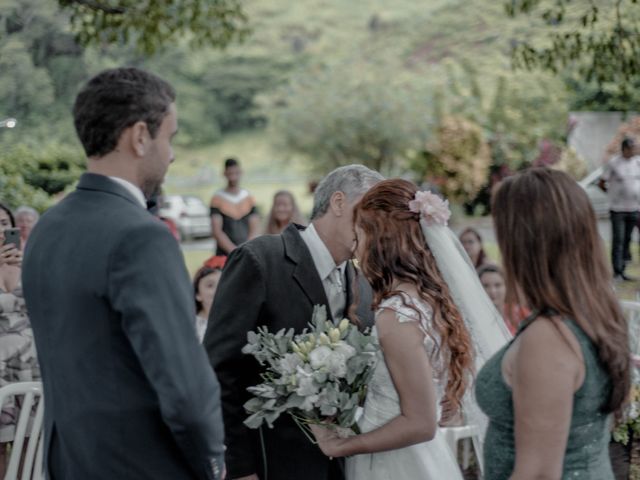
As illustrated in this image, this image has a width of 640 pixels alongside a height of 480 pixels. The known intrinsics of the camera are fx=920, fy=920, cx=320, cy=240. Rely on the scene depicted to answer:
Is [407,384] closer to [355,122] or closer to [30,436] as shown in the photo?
[30,436]

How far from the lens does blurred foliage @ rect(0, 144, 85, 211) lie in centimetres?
1062

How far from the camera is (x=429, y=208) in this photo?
284 centimetres

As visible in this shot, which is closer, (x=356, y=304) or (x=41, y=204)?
(x=356, y=304)

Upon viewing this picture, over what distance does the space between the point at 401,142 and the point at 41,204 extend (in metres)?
12.5

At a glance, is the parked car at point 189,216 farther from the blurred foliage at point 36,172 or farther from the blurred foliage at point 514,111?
the blurred foliage at point 36,172

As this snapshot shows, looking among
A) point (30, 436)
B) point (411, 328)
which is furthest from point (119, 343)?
point (30, 436)

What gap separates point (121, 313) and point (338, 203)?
1229mm

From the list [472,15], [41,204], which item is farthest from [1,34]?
[472,15]

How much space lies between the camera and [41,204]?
37.4 ft

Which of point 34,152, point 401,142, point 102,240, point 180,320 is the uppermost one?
point 102,240

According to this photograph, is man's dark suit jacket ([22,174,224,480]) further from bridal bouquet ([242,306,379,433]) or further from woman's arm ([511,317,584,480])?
woman's arm ([511,317,584,480])

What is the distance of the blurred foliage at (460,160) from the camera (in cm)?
2066

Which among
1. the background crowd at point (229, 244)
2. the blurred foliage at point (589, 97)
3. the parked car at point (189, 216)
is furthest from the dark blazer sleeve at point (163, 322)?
the blurred foliage at point (589, 97)

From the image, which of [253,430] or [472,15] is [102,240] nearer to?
[253,430]
